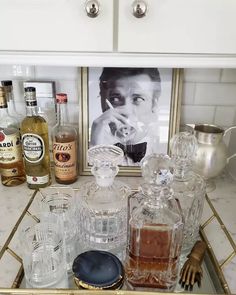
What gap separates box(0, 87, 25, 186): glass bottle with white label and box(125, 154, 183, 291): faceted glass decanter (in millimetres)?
449

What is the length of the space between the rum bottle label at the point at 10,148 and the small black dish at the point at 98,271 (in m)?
0.42

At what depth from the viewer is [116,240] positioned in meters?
0.64

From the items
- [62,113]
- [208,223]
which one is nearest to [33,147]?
[62,113]

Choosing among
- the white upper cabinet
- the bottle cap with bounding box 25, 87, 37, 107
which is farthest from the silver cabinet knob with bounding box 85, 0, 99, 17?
the bottle cap with bounding box 25, 87, 37, 107

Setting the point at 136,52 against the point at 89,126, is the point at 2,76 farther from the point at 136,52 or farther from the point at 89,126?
the point at 136,52

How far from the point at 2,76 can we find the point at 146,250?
0.73m

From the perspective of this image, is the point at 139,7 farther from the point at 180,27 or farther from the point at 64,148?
the point at 64,148

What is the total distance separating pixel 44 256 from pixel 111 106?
499 millimetres

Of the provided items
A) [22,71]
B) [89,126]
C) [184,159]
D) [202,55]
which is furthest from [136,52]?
[22,71]

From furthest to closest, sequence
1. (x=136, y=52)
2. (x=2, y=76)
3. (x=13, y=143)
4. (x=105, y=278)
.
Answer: (x=2, y=76)
(x=13, y=143)
(x=136, y=52)
(x=105, y=278)

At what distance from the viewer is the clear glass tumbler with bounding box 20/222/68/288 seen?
55cm

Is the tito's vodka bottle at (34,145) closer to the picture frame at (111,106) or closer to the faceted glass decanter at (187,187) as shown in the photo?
the picture frame at (111,106)

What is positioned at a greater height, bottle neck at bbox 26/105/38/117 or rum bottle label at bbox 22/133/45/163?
bottle neck at bbox 26/105/38/117

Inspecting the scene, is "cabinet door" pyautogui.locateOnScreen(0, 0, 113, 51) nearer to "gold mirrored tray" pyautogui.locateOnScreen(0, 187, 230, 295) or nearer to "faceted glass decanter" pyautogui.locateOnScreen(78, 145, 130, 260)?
"faceted glass decanter" pyautogui.locateOnScreen(78, 145, 130, 260)
